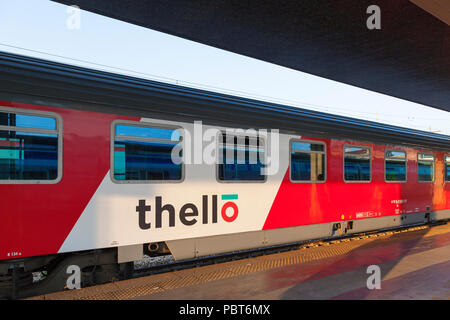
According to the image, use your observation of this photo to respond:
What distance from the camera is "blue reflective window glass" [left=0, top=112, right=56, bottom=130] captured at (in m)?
4.11

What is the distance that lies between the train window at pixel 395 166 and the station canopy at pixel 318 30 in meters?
3.26

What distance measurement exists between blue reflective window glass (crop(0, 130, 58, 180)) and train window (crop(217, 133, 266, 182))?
8.71 feet

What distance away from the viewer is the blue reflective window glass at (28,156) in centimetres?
410

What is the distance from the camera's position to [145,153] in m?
5.12

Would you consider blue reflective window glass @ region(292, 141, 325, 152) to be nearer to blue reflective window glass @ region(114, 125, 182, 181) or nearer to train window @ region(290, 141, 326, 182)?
train window @ region(290, 141, 326, 182)

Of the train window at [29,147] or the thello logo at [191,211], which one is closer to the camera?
the train window at [29,147]

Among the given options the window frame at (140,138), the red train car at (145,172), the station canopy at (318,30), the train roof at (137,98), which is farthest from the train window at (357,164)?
the window frame at (140,138)

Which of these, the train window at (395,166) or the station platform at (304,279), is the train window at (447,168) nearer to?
the train window at (395,166)

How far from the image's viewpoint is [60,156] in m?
4.44

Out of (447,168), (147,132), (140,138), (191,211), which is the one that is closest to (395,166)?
(447,168)

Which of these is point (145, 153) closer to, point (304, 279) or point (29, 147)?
point (29, 147)

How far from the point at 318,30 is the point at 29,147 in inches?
300

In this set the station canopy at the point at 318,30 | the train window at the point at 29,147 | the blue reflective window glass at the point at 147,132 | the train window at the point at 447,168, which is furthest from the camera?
the train window at the point at 447,168
